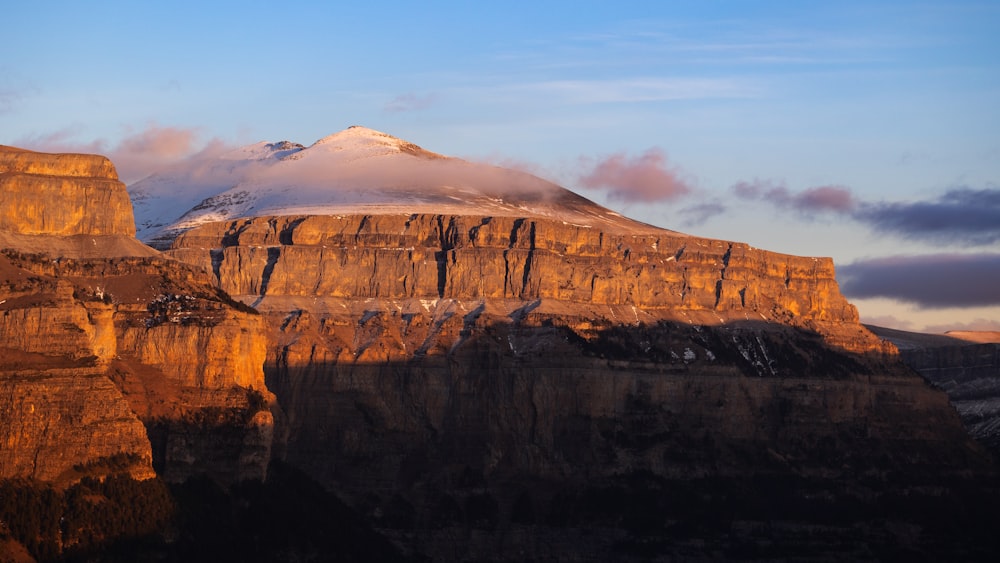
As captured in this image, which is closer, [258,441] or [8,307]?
[8,307]

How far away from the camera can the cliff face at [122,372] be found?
170 metres

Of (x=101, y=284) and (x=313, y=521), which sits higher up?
(x=101, y=284)

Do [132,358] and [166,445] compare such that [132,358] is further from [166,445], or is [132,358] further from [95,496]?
[95,496]

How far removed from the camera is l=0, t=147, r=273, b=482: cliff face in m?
170

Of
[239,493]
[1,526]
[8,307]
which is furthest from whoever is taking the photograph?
[239,493]

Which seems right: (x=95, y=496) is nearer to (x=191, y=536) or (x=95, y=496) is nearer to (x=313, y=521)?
(x=191, y=536)

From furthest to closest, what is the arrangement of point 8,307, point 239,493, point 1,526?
point 239,493 < point 8,307 < point 1,526

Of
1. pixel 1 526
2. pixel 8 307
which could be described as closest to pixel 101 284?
pixel 8 307

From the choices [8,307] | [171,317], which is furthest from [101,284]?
[8,307]

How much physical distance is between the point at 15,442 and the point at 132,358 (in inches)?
857

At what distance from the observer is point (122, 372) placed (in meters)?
186

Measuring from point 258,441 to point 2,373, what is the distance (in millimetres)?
24391

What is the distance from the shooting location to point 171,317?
19225 centimetres

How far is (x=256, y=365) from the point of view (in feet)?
645
